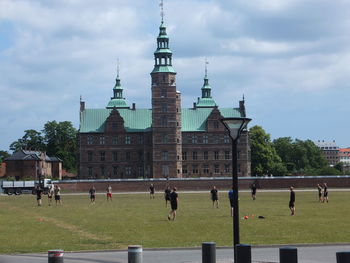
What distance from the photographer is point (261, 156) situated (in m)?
135

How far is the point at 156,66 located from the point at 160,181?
21629 millimetres

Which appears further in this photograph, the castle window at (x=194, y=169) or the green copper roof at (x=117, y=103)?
the green copper roof at (x=117, y=103)

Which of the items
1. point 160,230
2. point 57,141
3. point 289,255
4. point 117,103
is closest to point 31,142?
point 57,141

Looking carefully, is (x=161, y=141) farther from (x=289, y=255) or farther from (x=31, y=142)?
(x=289, y=255)

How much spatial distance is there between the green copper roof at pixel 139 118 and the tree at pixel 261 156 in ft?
41.9

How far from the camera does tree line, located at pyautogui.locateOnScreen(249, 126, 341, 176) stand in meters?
Answer: 134

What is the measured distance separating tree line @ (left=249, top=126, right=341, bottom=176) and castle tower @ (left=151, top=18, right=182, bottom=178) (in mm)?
24958

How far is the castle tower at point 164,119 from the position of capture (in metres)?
114

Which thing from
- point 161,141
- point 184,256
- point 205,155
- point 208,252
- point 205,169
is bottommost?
point 184,256

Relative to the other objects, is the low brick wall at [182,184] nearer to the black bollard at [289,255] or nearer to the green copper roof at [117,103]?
the green copper roof at [117,103]

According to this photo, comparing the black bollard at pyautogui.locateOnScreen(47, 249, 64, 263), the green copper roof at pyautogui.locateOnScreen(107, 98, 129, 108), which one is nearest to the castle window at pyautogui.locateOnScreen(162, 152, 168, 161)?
the green copper roof at pyautogui.locateOnScreen(107, 98, 129, 108)

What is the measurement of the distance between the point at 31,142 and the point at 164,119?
50.1 m

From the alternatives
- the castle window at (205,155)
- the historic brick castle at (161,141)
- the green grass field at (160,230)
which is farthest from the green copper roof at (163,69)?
the green grass field at (160,230)

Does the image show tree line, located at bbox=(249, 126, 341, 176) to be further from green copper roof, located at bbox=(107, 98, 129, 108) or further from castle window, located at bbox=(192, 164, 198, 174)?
green copper roof, located at bbox=(107, 98, 129, 108)
